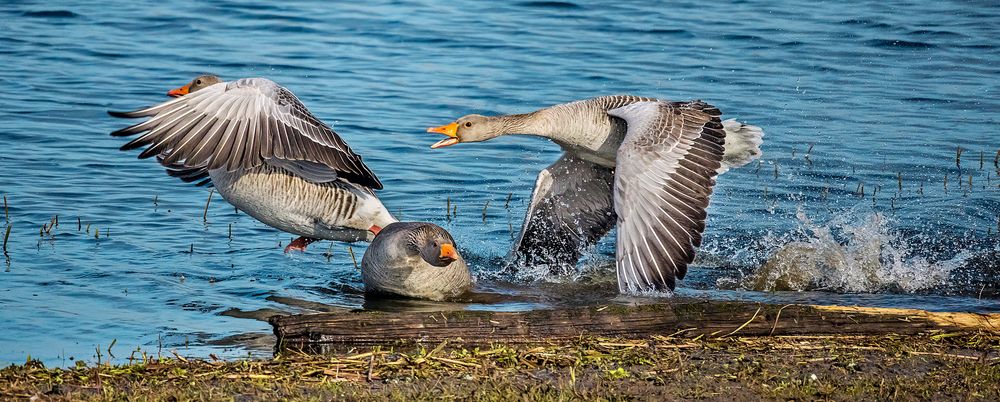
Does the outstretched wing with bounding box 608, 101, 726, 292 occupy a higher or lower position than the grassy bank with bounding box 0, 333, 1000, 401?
higher

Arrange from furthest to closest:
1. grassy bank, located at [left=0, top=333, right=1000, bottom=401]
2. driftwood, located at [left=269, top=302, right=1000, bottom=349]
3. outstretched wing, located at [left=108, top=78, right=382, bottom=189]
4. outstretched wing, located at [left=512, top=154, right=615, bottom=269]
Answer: outstretched wing, located at [left=512, top=154, right=615, bottom=269]
outstretched wing, located at [left=108, top=78, right=382, bottom=189]
driftwood, located at [left=269, top=302, right=1000, bottom=349]
grassy bank, located at [left=0, top=333, right=1000, bottom=401]

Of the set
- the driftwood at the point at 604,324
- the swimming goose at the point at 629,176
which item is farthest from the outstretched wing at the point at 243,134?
the driftwood at the point at 604,324

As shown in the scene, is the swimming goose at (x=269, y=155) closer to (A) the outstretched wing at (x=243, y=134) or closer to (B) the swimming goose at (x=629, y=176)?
A: (A) the outstretched wing at (x=243, y=134)

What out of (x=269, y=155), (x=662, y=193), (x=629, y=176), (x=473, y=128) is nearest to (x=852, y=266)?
(x=662, y=193)

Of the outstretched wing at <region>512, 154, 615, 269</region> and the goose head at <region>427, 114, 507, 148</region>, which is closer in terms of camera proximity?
the goose head at <region>427, 114, 507, 148</region>

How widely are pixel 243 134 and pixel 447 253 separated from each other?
5.50 feet

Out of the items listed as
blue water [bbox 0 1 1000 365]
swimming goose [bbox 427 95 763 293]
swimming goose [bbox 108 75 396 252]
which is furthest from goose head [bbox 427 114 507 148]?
blue water [bbox 0 1 1000 365]

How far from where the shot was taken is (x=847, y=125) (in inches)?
589

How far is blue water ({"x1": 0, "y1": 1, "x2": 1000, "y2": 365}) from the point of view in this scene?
8.79 meters

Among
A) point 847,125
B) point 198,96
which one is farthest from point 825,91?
point 198,96

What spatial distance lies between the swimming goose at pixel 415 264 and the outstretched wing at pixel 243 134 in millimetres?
716

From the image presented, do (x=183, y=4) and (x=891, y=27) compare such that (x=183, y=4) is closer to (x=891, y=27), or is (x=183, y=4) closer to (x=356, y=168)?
(x=891, y=27)

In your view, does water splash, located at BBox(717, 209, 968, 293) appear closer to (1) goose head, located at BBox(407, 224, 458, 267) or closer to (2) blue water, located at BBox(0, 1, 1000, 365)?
(2) blue water, located at BBox(0, 1, 1000, 365)

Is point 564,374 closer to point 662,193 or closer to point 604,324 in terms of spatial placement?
point 604,324
